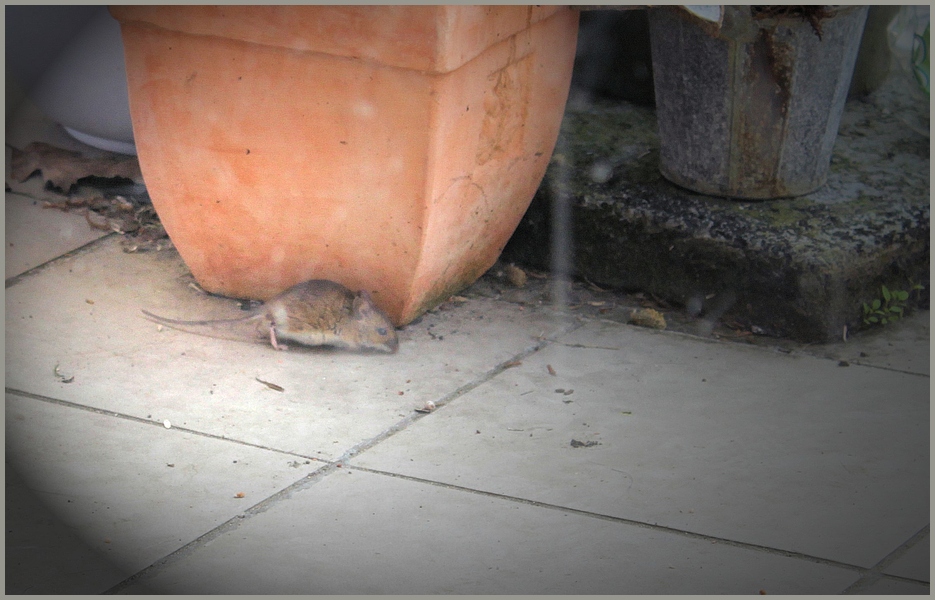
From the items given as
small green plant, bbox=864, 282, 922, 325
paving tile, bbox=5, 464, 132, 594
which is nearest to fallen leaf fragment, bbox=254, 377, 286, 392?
paving tile, bbox=5, 464, 132, 594

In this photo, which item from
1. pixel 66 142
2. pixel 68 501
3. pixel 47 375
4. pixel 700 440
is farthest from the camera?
pixel 66 142

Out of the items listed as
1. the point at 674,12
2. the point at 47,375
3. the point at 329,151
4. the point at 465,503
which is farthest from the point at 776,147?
the point at 47,375

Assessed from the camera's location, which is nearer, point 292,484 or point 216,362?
point 292,484

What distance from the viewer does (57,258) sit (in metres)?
4.39

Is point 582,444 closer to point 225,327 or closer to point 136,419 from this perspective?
point 136,419

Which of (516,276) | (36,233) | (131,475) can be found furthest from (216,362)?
(36,233)

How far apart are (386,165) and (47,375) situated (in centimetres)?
124

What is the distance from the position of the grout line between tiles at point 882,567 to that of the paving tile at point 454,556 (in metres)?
0.04

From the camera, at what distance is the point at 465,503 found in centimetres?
289

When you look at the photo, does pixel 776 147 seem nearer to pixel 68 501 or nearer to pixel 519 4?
pixel 519 4

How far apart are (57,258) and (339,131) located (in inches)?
58.9

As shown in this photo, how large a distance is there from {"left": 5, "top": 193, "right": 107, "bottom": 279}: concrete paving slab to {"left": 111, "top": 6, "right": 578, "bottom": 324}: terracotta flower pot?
0.74m

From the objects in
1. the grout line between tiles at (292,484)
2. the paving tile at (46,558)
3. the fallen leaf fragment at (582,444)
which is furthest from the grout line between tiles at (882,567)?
the paving tile at (46,558)

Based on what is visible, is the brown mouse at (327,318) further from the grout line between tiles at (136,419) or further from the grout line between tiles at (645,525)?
the grout line between tiles at (645,525)
